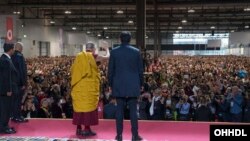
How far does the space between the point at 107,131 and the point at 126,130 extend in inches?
15.0

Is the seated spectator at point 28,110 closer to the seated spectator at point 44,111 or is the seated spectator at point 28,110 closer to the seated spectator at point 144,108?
the seated spectator at point 44,111

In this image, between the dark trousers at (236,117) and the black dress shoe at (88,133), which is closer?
the black dress shoe at (88,133)

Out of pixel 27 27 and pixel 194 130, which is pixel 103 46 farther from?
pixel 27 27

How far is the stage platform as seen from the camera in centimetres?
783

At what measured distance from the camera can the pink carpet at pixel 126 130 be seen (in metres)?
7.95

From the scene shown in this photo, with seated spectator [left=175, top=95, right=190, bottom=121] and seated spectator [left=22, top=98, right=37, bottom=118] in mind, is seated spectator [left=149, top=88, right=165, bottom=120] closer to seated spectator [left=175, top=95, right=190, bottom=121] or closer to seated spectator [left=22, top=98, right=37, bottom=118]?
seated spectator [left=175, top=95, right=190, bottom=121]

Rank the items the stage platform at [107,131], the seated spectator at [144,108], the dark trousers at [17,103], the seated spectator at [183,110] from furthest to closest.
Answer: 1. the seated spectator at [183,110]
2. the seated spectator at [144,108]
3. the dark trousers at [17,103]
4. the stage platform at [107,131]

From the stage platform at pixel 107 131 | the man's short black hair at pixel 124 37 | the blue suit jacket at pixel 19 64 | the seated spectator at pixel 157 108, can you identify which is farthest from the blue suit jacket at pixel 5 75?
the seated spectator at pixel 157 108

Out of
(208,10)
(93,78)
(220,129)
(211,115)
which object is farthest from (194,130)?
(208,10)

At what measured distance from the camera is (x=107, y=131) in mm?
8359

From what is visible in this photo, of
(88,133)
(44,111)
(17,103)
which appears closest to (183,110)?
(44,111)

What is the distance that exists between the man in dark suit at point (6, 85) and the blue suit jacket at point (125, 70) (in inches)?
83.1

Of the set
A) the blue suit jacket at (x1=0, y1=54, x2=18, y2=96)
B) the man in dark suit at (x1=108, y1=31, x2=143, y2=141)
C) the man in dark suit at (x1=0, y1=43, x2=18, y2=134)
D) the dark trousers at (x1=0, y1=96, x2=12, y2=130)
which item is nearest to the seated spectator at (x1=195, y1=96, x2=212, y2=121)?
the man in dark suit at (x1=108, y1=31, x2=143, y2=141)

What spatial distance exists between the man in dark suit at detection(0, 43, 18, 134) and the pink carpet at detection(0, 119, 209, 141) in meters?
0.35
